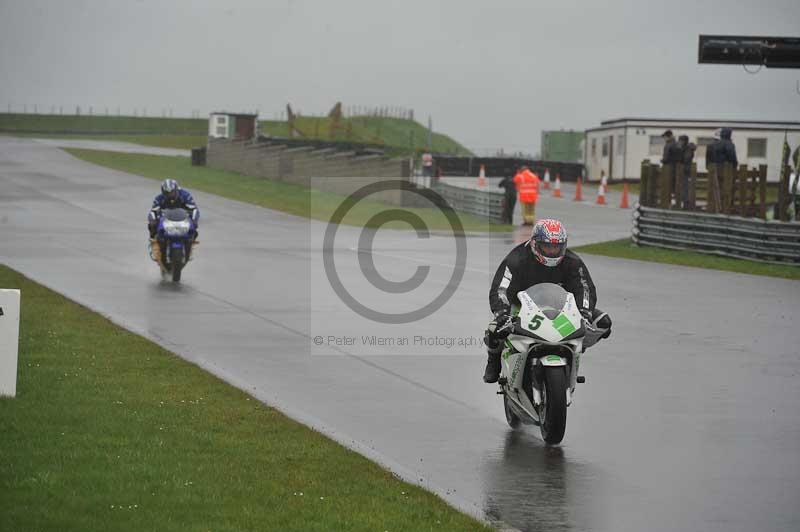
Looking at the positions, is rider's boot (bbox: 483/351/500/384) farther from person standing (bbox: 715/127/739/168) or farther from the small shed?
the small shed

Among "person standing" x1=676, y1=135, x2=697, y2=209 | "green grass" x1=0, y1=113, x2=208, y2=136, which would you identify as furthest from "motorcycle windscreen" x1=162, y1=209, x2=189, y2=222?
"green grass" x1=0, y1=113, x2=208, y2=136

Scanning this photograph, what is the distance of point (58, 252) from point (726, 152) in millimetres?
14409

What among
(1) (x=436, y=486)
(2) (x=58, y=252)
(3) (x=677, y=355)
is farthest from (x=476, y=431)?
(2) (x=58, y=252)

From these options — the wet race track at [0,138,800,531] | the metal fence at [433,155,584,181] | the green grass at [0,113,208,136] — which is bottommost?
the wet race track at [0,138,800,531]

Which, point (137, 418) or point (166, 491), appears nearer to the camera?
point (166, 491)

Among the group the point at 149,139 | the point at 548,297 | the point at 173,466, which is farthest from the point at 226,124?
the point at 173,466

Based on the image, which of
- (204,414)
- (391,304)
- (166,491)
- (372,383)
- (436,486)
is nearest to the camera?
(166,491)

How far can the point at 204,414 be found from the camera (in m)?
10.7

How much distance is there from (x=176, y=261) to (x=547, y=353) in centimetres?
1348

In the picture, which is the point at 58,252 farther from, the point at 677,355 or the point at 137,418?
the point at 137,418

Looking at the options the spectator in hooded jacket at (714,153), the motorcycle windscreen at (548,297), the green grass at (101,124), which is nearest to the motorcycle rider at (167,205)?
the spectator in hooded jacket at (714,153)

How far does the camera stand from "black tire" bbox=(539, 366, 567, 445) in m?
9.91

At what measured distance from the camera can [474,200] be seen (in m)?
45.3

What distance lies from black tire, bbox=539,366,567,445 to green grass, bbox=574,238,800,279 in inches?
664
